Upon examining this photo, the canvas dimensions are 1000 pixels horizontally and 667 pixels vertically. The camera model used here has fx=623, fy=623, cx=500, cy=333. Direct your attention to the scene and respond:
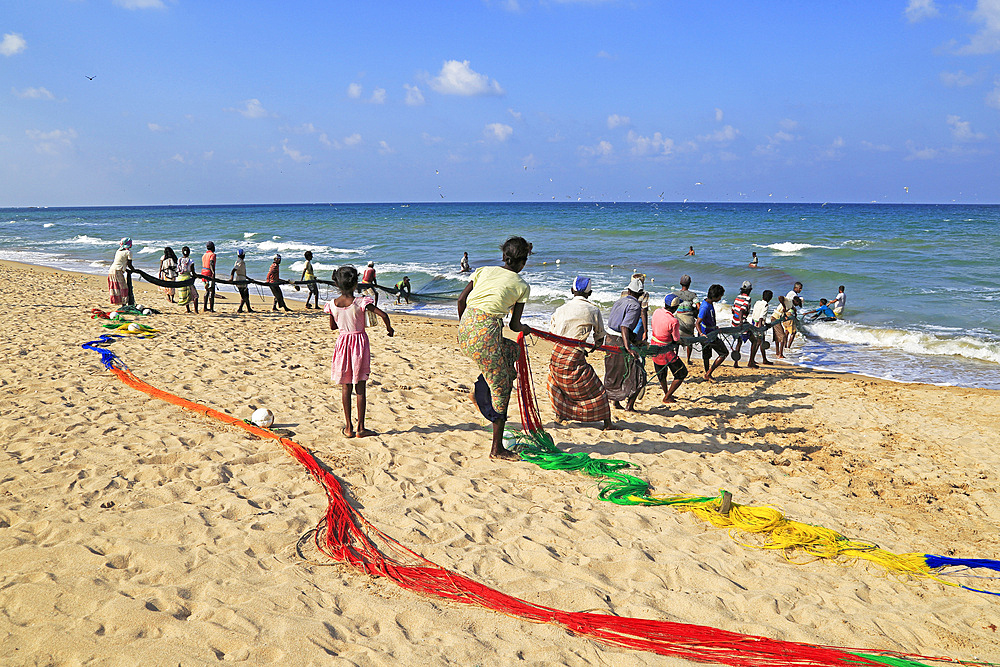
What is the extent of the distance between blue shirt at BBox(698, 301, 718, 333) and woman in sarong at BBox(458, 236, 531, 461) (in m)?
4.39

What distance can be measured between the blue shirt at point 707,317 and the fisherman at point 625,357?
5.62ft

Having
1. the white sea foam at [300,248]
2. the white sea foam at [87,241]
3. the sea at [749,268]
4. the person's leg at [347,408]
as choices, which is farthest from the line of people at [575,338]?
the white sea foam at [87,241]

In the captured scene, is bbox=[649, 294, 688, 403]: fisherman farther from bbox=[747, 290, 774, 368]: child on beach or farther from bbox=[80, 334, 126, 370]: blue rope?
bbox=[80, 334, 126, 370]: blue rope

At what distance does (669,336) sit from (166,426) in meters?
5.29

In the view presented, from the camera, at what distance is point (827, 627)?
3.21 metres

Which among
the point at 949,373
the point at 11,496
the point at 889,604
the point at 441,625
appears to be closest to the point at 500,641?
the point at 441,625

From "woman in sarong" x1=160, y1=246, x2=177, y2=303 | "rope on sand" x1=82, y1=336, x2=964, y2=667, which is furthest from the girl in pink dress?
"woman in sarong" x1=160, y1=246, x2=177, y2=303

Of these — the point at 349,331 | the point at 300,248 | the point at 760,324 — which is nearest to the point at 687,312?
the point at 760,324

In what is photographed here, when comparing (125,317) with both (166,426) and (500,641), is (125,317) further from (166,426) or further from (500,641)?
(500,641)

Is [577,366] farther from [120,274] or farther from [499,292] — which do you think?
[120,274]

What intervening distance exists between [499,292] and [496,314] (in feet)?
0.57

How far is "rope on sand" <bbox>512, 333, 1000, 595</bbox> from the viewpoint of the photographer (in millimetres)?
3936

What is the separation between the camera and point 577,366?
19.5 ft

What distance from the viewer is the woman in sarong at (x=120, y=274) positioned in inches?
455
